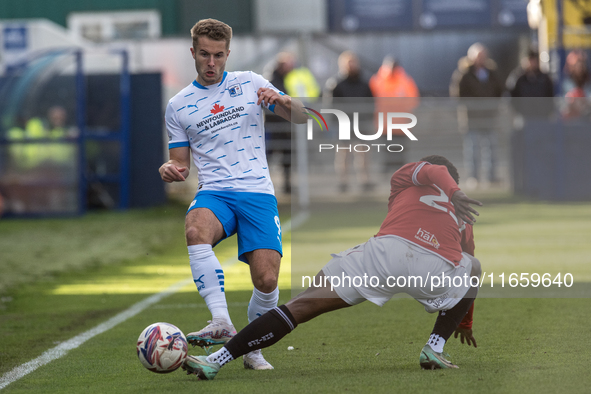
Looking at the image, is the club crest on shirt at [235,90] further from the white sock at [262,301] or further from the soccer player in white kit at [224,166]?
the white sock at [262,301]

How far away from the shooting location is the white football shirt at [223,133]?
4.95m

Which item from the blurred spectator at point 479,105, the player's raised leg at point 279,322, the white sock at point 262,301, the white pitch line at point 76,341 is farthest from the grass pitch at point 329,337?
the blurred spectator at point 479,105

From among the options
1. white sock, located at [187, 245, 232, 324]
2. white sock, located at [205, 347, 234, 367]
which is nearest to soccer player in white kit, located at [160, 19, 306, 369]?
white sock, located at [187, 245, 232, 324]

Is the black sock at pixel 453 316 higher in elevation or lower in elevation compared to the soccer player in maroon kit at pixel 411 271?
lower

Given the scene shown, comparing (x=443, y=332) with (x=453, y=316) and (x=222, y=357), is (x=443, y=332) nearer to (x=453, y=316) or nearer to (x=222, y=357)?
(x=453, y=316)

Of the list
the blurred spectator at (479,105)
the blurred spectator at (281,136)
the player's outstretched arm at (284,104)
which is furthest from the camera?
the blurred spectator at (281,136)

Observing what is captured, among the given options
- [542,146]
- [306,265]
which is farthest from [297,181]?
[306,265]

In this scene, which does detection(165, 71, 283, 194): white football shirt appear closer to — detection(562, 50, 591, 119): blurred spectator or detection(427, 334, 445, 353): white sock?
detection(427, 334, 445, 353): white sock

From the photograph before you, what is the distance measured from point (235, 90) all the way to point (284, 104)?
30 centimetres

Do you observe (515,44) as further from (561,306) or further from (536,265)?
(561,306)

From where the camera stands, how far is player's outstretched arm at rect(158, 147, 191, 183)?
4.80 m

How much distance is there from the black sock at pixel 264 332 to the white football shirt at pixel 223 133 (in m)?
0.82

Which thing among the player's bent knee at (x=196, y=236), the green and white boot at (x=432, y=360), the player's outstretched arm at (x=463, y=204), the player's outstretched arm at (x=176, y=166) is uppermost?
the player's outstretched arm at (x=176, y=166)

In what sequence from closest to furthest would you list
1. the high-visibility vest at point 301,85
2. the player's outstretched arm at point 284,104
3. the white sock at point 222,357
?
the white sock at point 222,357, the player's outstretched arm at point 284,104, the high-visibility vest at point 301,85
